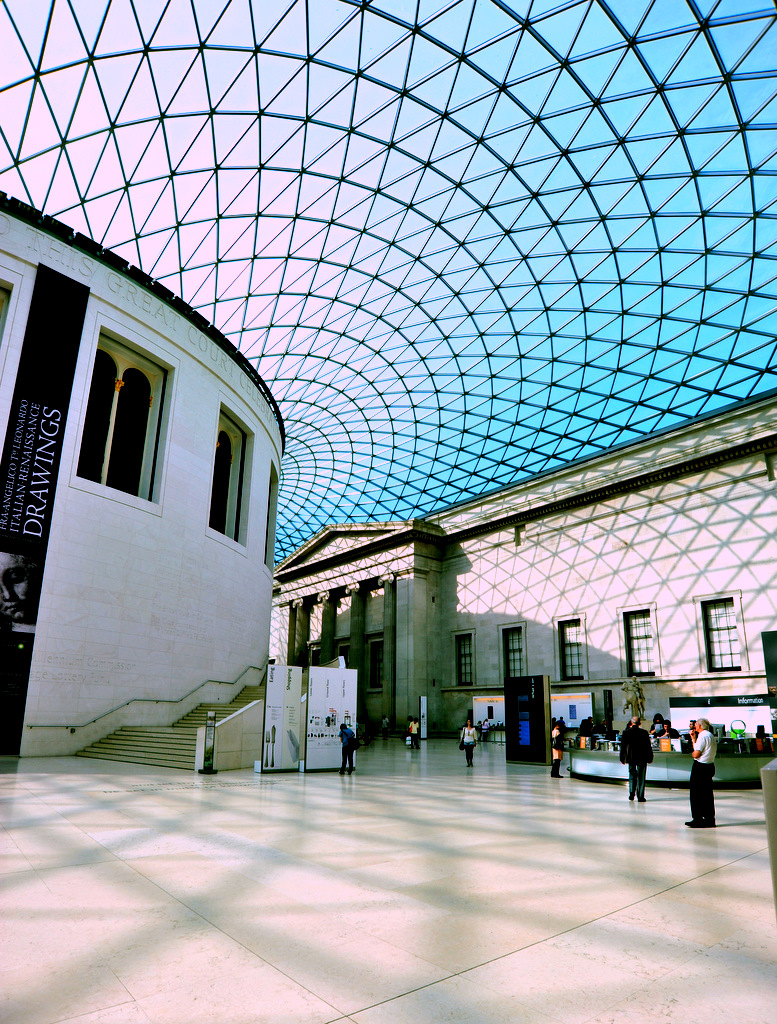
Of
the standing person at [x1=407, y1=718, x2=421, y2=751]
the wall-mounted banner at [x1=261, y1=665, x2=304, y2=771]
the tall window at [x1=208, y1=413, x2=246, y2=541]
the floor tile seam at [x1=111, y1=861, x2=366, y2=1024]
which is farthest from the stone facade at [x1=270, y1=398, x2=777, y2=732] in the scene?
the floor tile seam at [x1=111, y1=861, x2=366, y2=1024]

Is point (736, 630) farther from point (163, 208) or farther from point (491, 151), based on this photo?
point (163, 208)

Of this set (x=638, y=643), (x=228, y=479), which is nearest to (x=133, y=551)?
(x=228, y=479)

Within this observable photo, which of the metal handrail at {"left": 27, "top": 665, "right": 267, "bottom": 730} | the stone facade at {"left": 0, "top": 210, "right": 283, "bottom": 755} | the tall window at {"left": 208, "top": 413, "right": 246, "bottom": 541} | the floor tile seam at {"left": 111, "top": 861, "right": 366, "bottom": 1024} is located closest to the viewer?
the floor tile seam at {"left": 111, "top": 861, "right": 366, "bottom": 1024}

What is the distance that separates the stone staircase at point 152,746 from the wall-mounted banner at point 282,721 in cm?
278

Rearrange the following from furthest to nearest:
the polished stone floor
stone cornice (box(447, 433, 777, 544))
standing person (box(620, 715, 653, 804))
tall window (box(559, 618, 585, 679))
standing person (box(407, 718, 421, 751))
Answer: tall window (box(559, 618, 585, 679))
standing person (box(407, 718, 421, 751))
stone cornice (box(447, 433, 777, 544))
standing person (box(620, 715, 653, 804))
the polished stone floor

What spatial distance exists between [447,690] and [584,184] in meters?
36.1

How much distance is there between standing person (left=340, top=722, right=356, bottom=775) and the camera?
65.8ft

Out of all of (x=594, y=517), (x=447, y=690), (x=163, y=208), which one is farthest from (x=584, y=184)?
(x=447, y=690)

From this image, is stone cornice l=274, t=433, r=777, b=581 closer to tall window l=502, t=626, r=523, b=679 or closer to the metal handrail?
tall window l=502, t=626, r=523, b=679

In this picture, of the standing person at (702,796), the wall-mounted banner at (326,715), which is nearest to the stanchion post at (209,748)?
the wall-mounted banner at (326,715)

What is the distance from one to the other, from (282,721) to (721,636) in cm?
2498

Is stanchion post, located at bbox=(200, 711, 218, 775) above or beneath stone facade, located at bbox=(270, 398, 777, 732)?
beneath

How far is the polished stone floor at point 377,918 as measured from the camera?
13.2 ft

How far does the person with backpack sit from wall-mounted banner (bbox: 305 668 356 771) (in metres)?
1.11
